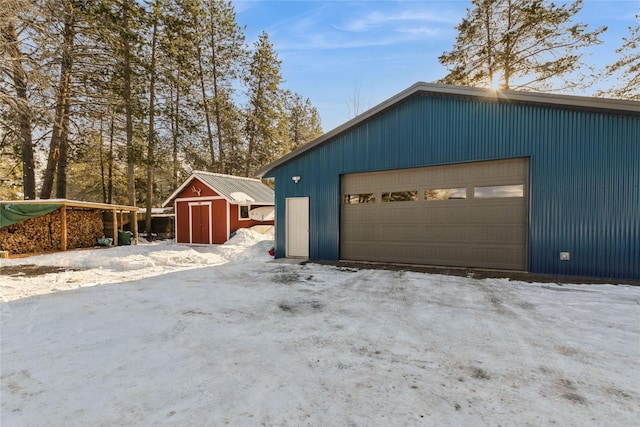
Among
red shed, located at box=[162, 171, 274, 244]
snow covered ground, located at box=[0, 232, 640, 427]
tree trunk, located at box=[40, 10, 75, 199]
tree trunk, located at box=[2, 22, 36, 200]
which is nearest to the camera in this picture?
snow covered ground, located at box=[0, 232, 640, 427]

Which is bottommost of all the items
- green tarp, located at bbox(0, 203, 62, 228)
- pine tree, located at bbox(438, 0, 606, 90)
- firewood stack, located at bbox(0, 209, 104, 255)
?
firewood stack, located at bbox(0, 209, 104, 255)

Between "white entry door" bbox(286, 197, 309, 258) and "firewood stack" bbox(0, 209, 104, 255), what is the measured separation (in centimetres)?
950

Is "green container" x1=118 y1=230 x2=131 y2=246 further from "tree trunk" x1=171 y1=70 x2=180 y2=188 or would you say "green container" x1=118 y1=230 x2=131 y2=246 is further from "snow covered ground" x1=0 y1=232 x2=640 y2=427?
"snow covered ground" x1=0 y1=232 x2=640 y2=427

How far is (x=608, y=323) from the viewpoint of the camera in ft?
12.1

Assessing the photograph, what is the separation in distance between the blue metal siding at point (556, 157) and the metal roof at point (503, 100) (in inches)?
4.8

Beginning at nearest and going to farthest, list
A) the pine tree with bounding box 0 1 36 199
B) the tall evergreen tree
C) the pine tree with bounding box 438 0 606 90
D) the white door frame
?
the pine tree with bounding box 0 1 36 199
the pine tree with bounding box 438 0 606 90
the white door frame
the tall evergreen tree

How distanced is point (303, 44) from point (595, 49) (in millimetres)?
12084

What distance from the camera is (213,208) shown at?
15.4m

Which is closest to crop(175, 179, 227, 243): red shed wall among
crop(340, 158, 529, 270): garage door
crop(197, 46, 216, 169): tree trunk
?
crop(197, 46, 216, 169): tree trunk

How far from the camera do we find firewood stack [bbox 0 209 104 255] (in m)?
10.8

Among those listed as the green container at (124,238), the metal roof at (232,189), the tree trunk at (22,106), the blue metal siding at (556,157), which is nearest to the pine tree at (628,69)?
the blue metal siding at (556,157)

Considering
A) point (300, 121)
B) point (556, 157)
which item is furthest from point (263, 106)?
point (556, 157)

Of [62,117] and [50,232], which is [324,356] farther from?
[62,117]

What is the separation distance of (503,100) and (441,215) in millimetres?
2902
